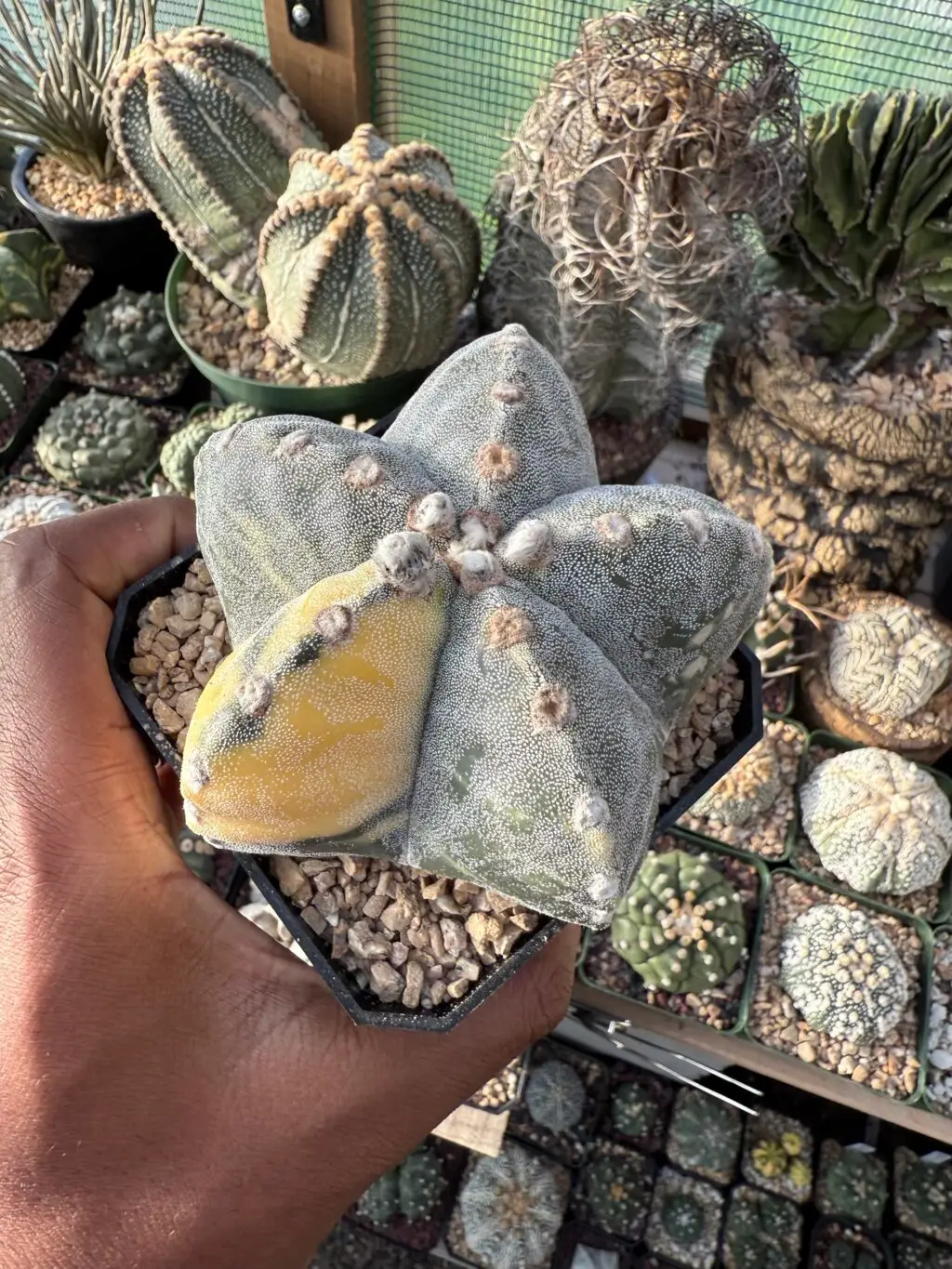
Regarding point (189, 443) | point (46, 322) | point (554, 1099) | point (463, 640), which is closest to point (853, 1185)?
point (554, 1099)

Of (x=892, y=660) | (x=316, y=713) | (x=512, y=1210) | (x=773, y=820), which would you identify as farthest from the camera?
(x=512, y=1210)

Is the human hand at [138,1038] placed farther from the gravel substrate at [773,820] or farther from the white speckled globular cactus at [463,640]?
the gravel substrate at [773,820]

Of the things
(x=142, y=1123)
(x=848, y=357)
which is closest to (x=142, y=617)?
(x=142, y=1123)

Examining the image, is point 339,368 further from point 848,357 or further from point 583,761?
point 583,761

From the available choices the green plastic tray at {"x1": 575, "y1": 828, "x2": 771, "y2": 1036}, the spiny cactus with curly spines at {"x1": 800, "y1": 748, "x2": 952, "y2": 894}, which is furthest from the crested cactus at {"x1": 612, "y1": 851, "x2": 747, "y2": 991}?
the spiny cactus with curly spines at {"x1": 800, "y1": 748, "x2": 952, "y2": 894}

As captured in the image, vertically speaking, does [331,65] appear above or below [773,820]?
above

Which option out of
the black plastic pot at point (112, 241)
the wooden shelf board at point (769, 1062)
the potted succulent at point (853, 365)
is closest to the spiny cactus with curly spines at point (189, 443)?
the black plastic pot at point (112, 241)

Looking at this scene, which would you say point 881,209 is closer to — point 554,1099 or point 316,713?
point 316,713
